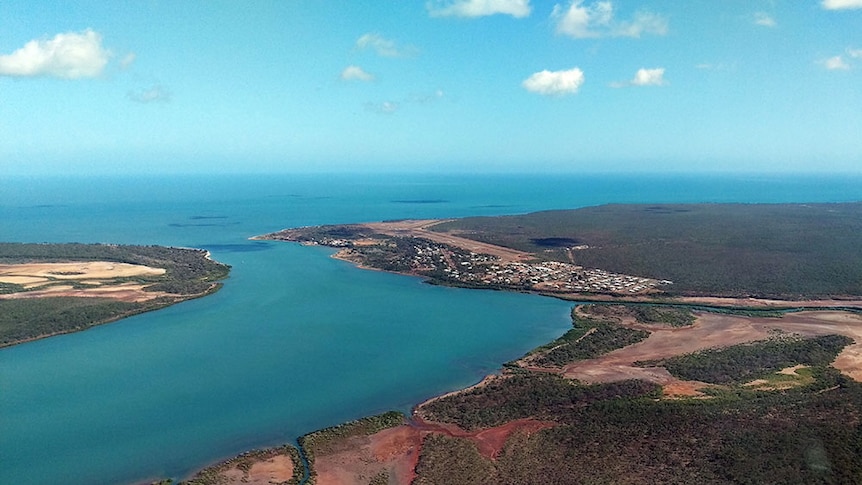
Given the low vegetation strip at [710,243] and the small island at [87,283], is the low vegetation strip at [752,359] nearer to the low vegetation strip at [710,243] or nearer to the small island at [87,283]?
the low vegetation strip at [710,243]

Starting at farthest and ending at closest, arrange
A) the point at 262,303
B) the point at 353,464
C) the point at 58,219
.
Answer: the point at 58,219 < the point at 262,303 < the point at 353,464

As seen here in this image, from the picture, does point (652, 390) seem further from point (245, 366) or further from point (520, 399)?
point (245, 366)

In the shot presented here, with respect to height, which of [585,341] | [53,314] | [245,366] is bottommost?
[245,366]

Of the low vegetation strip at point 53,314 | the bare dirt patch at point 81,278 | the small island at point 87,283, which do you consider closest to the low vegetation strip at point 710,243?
the small island at point 87,283

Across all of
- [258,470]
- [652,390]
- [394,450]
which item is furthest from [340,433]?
[652,390]

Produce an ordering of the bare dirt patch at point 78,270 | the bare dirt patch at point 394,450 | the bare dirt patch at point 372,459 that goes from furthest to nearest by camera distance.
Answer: the bare dirt patch at point 78,270 < the bare dirt patch at point 394,450 < the bare dirt patch at point 372,459

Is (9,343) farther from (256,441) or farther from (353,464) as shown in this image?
(353,464)

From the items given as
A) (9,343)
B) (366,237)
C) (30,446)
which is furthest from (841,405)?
(366,237)

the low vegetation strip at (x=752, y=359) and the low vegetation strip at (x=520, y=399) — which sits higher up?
the low vegetation strip at (x=752, y=359)
